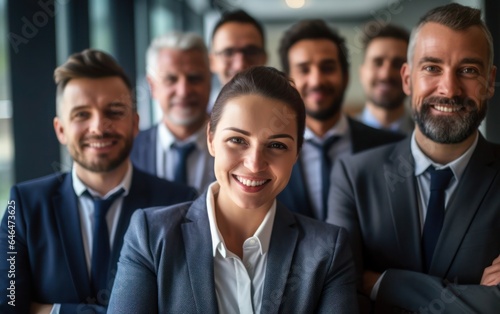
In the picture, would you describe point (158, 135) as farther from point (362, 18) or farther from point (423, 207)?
point (362, 18)

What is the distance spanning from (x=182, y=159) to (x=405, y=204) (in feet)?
4.92

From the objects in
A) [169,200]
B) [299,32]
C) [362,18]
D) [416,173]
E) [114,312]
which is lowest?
[114,312]

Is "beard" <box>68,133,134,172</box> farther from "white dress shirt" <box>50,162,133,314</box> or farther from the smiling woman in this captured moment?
the smiling woman

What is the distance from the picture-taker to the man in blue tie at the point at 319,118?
10.4 feet

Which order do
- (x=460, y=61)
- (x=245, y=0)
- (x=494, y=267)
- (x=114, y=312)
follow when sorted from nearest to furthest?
1. (x=114, y=312)
2. (x=494, y=267)
3. (x=460, y=61)
4. (x=245, y=0)

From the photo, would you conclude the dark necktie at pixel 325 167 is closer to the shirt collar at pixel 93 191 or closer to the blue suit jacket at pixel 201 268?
the blue suit jacket at pixel 201 268

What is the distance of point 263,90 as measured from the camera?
7.12 feet

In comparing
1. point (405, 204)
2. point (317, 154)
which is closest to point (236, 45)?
point (317, 154)

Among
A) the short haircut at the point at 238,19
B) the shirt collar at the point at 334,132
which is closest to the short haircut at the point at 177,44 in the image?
the short haircut at the point at 238,19

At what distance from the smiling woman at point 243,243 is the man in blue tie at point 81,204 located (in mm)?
446

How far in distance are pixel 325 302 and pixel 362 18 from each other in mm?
11310

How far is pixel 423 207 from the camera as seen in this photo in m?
2.55

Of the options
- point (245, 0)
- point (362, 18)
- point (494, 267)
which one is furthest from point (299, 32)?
point (362, 18)

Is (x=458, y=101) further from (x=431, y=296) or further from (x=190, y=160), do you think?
(x=190, y=160)
